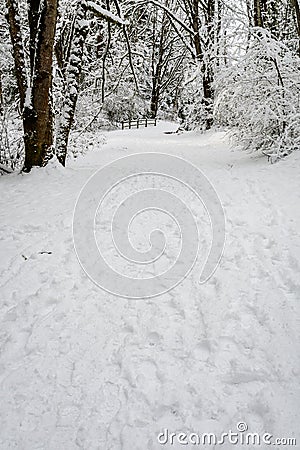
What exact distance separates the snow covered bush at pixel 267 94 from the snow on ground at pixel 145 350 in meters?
3.34

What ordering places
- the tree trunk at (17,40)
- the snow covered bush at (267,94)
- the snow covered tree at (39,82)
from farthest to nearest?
the tree trunk at (17,40) → the snow covered bush at (267,94) → the snow covered tree at (39,82)

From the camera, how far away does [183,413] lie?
1.81 meters

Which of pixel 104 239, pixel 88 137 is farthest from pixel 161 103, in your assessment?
pixel 104 239

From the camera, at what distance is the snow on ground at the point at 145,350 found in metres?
1.77

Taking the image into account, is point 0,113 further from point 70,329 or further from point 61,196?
point 70,329

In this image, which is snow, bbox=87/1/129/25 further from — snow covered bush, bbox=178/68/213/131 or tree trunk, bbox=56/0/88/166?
snow covered bush, bbox=178/68/213/131

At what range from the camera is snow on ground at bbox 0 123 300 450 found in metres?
1.77

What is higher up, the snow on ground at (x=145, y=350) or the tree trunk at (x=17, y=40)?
the tree trunk at (x=17, y=40)

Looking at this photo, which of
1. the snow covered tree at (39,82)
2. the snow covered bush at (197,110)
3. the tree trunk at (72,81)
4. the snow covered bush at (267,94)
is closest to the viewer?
the snow covered tree at (39,82)

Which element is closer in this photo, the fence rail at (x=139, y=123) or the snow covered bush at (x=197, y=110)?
the snow covered bush at (x=197, y=110)

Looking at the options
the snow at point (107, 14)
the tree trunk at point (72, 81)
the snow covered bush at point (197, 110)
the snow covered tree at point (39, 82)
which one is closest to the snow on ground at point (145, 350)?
the snow covered tree at point (39, 82)

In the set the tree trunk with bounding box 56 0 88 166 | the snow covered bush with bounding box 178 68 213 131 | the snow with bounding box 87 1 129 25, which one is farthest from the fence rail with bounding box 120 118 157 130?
the snow with bounding box 87 1 129 25

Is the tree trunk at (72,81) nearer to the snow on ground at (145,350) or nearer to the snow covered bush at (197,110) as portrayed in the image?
the snow on ground at (145,350)

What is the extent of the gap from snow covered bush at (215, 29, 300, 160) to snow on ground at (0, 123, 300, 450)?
334cm
